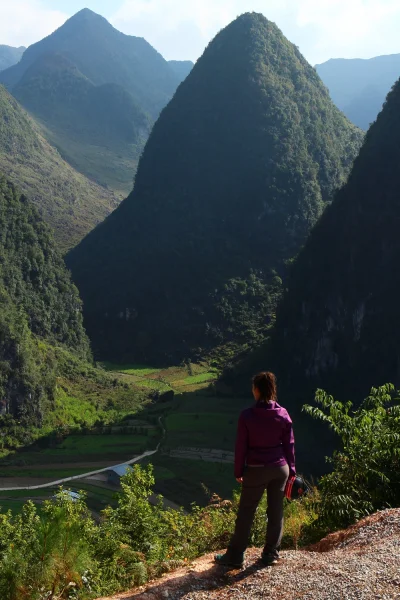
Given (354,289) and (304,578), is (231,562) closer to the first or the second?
(304,578)

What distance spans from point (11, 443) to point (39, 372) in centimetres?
1172

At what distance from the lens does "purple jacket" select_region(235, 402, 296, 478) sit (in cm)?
811

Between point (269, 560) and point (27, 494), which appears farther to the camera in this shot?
point (27, 494)

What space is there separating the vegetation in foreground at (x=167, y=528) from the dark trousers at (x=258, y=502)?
1.47 meters

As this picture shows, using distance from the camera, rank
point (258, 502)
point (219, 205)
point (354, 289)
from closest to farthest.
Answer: point (258, 502) → point (354, 289) → point (219, 205)

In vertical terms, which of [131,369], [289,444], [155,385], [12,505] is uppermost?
[289,444]

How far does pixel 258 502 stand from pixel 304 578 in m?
1.10

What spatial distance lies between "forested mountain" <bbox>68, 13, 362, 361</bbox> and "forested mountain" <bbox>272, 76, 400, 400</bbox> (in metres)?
21.6

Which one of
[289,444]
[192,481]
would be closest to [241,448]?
[289,444]

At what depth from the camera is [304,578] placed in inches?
302

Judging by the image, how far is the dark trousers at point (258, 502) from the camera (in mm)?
8156

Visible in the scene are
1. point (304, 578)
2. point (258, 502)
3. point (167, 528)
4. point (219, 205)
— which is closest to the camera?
point (304, 578)

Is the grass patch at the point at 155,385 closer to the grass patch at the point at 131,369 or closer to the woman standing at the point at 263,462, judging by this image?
the grass patch at the point at 131,369

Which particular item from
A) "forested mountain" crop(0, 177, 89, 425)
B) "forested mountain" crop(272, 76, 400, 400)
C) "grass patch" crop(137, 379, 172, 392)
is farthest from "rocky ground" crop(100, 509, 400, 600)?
"grass patch" crop(137, 379, 172, 392)
